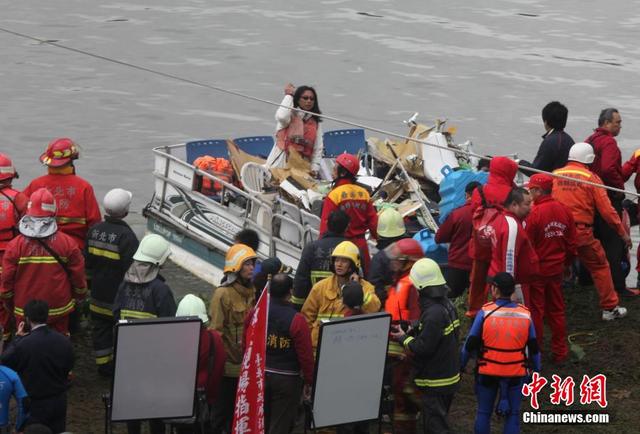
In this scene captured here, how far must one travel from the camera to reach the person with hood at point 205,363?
8.62 meters

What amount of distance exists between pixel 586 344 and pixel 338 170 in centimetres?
284

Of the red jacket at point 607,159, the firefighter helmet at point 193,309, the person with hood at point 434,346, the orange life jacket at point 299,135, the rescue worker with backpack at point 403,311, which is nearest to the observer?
the firefighter helmet at point 193,309

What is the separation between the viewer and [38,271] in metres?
10.0

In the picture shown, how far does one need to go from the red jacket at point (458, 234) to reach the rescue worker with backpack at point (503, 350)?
263 centimetres

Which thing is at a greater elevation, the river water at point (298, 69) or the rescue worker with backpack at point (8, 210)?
the rescue worker with backpack at point (8, 210)

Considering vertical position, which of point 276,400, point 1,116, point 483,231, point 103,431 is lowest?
point 1,116

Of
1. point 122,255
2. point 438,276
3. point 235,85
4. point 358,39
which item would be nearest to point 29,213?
point 122,255

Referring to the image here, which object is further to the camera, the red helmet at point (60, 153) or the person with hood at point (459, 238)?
the person with hood at point (459, 238)

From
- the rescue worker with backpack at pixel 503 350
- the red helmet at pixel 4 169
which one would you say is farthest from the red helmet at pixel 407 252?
the red helmet at pixel 4 169

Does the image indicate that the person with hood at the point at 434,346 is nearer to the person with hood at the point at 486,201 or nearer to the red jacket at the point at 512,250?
the red jacket at the point at 512,250

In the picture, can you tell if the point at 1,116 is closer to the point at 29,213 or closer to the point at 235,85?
the point at 235,85

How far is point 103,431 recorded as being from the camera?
960cm

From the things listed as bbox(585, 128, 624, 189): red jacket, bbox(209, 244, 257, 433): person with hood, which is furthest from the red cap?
bbox(209, 244, 257, 433): person with hood

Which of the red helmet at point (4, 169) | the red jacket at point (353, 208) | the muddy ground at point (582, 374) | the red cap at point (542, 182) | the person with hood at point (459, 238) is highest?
the red cap at point (542, 182)
